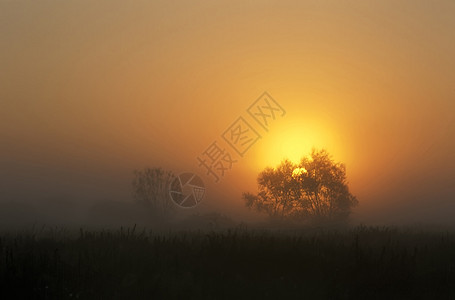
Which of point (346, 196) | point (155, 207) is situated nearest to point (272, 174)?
point (346, 196)

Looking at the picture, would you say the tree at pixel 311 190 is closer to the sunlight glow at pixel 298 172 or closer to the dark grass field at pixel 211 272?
the sunlight glow at pixel 298 172

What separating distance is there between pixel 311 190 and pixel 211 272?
156ft

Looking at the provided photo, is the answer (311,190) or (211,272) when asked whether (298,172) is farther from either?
(211,272)

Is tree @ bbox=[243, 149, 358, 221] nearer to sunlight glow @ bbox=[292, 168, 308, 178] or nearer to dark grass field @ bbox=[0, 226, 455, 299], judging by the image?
sunlight glow @ bbox=[292, 168, 308, 178]

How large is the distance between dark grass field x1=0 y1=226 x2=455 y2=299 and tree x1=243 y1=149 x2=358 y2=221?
43.9 metres

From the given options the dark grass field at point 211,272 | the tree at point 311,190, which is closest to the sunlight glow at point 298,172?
the tree at point 311,190

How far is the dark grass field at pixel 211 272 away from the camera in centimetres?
960

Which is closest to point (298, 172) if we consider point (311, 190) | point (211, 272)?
point (311, 190)

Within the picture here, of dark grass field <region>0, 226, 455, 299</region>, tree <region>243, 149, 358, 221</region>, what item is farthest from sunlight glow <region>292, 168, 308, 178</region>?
dark grass field <region>0, 226, 455, 299</region>

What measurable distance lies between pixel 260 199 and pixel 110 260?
166 ft

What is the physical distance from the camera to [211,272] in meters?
11.0

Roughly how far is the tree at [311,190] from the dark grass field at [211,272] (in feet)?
144

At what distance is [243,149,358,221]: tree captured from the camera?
2227 inches

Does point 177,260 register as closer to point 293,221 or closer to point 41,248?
point 41,248
